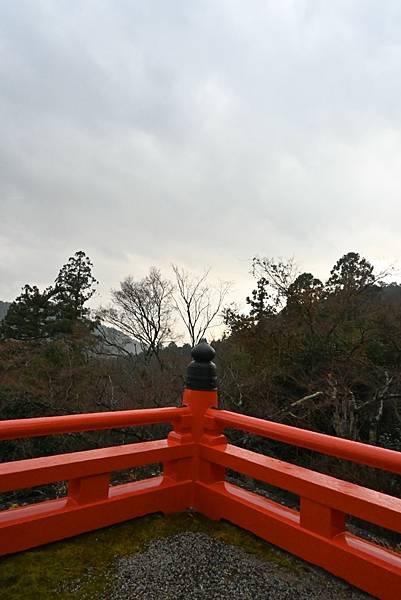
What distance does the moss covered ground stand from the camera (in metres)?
1.50

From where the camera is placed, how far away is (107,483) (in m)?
1.97

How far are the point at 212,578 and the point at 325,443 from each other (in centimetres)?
74

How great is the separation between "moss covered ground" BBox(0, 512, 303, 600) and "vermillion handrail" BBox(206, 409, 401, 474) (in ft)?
1.72

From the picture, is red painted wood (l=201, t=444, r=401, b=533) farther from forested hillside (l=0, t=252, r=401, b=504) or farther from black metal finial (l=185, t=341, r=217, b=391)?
forested hillside (l=0, t=252, r=401, b=504)

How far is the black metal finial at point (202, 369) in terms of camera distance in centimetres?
229

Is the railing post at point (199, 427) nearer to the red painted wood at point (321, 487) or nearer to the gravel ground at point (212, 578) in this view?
the red painted wood at point (321, 487)

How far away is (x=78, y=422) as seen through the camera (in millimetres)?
1840

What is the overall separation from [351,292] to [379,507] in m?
9.85

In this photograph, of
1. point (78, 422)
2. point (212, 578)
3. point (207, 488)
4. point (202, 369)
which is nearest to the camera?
point (212, 578)

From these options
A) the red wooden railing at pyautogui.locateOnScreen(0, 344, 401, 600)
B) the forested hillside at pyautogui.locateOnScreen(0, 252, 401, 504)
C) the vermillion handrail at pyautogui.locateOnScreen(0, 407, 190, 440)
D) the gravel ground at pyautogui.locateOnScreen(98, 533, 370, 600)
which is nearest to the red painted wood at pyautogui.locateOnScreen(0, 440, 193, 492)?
the red wooden railing at pyautogui.locateOnScreen(0, 344, 401, 600)

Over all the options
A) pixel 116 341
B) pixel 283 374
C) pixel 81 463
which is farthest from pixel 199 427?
pixel 116 341

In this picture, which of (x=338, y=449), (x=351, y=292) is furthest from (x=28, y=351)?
(x=338, y=449)

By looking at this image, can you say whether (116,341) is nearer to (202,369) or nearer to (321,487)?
(202,369)

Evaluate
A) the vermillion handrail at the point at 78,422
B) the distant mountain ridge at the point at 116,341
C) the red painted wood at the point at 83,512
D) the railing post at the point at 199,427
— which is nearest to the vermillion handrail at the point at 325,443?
the railing post at the point at 199,427
